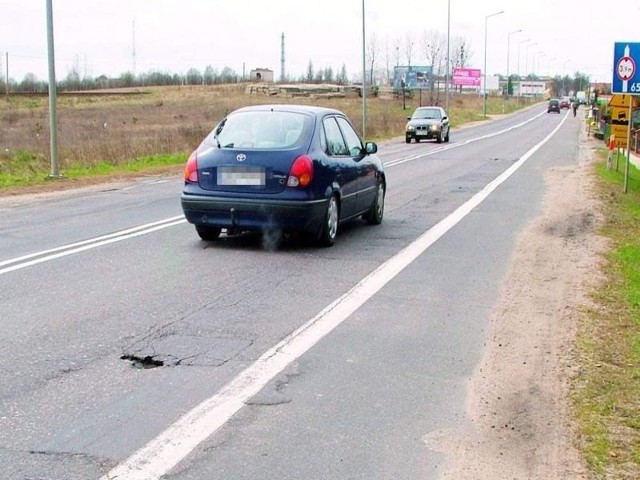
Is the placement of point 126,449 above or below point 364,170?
below

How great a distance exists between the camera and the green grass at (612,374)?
456 cm

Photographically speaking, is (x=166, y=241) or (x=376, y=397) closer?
(x=376, y=397)

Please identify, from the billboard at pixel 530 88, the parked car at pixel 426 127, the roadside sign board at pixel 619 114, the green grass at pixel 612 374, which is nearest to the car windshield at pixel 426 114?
the parked car at pixel 426 127

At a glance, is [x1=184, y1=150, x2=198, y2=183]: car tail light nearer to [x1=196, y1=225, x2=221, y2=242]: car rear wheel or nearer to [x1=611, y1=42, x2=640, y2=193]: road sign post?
[x1=196, y1=225, x2=221, y2=242]: car rear wheel

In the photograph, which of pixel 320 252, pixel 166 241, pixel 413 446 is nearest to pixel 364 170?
pixel 320 252

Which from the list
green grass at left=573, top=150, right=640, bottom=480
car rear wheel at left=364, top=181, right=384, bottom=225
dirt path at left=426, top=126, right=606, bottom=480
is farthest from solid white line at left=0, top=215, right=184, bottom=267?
green grass at left=573, top=150, right=640, bottom=480

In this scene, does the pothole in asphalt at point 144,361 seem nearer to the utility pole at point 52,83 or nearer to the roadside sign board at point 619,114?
the utility pole at point 52,83

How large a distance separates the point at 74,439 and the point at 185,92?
313 feet

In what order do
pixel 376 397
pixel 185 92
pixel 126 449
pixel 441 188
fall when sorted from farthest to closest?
pixel 185 92
pixel 441 188
pixel 376 397
pixel 126 449

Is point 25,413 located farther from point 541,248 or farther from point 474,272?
point 541,248

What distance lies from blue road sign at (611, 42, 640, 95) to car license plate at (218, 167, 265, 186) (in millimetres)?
10467

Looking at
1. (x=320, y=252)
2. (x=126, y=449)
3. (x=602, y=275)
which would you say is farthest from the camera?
(x=320, y=252)

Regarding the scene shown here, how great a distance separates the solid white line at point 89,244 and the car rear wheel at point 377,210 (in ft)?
8.89

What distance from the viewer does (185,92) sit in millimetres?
97438
